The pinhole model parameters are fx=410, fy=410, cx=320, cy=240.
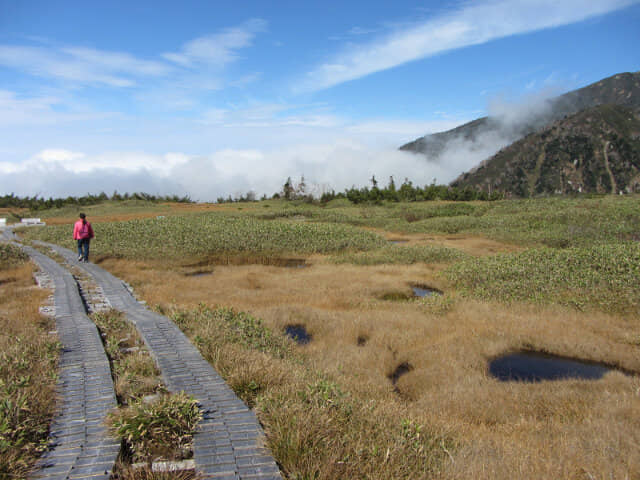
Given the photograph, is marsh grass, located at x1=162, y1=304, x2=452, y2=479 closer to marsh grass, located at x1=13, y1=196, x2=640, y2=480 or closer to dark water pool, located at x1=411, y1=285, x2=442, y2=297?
marsh grass, located at x1=13, y1=196, x2=640, y2=480

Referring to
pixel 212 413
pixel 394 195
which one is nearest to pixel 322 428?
pixel 212 413

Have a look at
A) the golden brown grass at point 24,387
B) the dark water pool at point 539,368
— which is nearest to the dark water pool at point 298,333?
the dark water pool at point 539,368

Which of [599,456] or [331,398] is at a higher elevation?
[331,398]

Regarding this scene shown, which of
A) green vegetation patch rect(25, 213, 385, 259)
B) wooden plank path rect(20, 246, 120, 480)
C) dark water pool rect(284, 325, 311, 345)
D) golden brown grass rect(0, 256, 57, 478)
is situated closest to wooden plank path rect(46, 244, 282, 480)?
wooden plank path rect(20, 246, 120, 480)

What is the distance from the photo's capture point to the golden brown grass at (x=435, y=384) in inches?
180

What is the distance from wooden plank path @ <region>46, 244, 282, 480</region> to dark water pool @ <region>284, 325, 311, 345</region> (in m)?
3.70

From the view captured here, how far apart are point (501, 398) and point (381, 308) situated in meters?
6.59

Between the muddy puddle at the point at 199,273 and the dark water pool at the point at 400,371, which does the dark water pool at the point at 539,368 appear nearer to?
the dark water pool at the point at 400,371

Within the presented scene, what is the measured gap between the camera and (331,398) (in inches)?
220

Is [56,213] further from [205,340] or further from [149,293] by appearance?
[205,340]

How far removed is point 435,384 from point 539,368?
2904 mm

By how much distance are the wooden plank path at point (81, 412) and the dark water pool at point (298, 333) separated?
16.7 feet

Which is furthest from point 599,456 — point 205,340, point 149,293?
point 149,293

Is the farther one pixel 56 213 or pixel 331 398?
pixel 56 213
